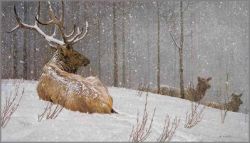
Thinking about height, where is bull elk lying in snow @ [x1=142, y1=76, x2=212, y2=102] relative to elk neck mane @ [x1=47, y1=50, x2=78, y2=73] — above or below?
below

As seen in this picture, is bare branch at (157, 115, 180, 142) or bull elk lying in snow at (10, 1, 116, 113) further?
bull elk lying in snow at (10, 1, 116, 113)

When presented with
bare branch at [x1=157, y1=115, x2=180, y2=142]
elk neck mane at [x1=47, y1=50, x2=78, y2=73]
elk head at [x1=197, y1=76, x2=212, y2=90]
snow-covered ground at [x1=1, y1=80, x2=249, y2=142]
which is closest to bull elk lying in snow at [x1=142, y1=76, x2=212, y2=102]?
elk head at [x1=197, y1=76, x2=212, y2=90]

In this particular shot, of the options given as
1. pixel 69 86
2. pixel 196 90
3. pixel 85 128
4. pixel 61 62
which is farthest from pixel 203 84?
pixel 85 128

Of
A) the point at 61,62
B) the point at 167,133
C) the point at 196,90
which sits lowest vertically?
the point at 196,90

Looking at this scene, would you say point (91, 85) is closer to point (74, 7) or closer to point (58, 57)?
point (58, 57)

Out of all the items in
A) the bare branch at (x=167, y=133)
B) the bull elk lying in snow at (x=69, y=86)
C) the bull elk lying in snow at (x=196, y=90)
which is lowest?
the bull elk lying in snow at (x=196, y=90)

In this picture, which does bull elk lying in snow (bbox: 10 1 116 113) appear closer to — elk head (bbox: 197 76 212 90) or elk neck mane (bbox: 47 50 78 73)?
elk neck mane (bbox: 47 50 78 73)

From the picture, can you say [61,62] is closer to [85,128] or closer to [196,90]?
[85,128]

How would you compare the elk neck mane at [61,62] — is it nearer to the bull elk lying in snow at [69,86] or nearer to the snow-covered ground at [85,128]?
the bull elk lying in snow at [69,86]

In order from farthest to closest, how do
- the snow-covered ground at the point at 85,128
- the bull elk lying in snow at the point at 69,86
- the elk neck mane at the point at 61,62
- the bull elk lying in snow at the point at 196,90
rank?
the bull elk lying in snow at the point at 196,90 < the elk neck mane at the point at 61,62 < the bull elk lying in snow at the point at 69,86 < the snow-covered ground at the point at 85,128

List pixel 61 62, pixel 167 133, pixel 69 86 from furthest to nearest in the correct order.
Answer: pixel 61 62 → pixel 69 86 → pixel 167 133

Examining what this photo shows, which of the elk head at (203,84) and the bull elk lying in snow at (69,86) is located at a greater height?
the bull elk lying in snow at (69,86)

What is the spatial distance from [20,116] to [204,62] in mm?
58305

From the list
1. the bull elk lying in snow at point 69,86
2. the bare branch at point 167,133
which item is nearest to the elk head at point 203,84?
the bull elk lying in snow at point 69,86
